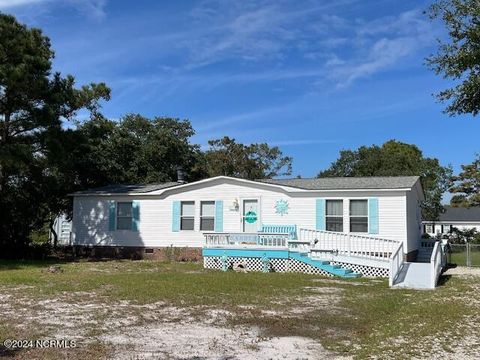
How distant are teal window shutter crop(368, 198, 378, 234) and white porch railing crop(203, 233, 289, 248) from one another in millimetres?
3561

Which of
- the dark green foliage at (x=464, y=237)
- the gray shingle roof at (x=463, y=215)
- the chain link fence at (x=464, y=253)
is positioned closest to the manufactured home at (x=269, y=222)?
the chain link fence at (x=464, y=253)

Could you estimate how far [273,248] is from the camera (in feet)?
58.5

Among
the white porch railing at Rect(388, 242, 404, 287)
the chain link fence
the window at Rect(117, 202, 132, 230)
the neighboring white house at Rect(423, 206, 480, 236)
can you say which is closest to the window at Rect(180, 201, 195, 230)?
the window at Rect(117, 202, 132, 230)

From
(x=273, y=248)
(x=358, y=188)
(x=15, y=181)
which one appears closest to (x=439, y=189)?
(x=358, y=188)

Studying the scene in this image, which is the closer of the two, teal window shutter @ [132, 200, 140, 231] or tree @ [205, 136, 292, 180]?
teal window shutter @ [132, 200, 140, 231]

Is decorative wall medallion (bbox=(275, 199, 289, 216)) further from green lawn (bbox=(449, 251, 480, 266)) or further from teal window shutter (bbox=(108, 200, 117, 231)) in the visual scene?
green lawn (bbox=(449, 251, 480, 266))

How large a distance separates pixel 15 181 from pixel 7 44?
7.14m

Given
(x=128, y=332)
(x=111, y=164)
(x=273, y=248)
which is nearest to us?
(x=128, y=332)

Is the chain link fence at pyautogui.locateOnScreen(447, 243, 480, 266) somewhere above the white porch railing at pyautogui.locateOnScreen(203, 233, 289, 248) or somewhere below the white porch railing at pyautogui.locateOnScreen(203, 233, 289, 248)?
below

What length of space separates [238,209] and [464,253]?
10864mm

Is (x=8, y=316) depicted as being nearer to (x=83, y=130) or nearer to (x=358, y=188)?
(x=358, y=188)

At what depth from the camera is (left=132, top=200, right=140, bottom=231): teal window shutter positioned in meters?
23.0

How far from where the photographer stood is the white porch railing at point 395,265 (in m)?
14.3

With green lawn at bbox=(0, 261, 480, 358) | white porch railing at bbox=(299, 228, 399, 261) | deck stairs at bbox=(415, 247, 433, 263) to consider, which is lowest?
green lawn at bbox=(0, 261, 480, 358)
